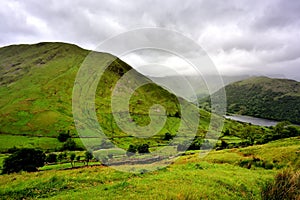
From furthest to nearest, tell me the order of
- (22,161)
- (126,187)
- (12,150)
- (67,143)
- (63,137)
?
(63,137) < (67,143) < (12,150) < (22,161) < (126,187)

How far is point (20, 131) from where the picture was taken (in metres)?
144

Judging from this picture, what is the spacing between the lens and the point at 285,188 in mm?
11914

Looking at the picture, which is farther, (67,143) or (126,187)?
(67,143)

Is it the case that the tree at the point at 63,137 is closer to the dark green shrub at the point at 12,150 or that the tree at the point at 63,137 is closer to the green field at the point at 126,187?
the dark green shrub at the point at 12,150

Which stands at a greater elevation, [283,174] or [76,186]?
[283,174]

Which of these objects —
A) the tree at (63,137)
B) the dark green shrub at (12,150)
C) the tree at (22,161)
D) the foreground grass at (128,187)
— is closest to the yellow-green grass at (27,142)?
the tree at (63,137)

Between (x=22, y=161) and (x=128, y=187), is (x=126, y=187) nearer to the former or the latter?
(x=128, y=187)

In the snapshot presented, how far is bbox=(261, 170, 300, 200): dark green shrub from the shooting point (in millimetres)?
11602

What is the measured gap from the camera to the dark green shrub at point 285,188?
1160 centimetres

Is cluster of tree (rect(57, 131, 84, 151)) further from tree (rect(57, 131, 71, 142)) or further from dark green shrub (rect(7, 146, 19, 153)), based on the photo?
dark green shrub (rect(7, 146, 19, 153))

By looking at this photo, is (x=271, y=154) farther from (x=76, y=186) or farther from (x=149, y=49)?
(x=76, y=186)

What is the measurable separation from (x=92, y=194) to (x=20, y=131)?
15421 cm

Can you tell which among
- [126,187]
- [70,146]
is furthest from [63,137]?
[126,187]

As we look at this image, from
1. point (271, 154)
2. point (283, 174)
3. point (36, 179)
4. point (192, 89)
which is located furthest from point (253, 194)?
point (271, 154)
